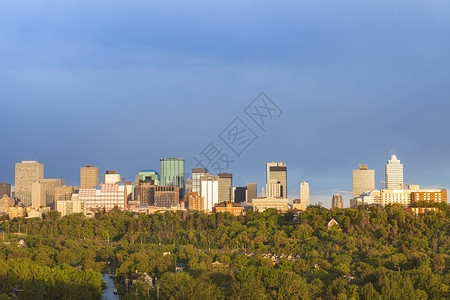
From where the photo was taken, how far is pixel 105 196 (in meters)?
133

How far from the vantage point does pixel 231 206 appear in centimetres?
9500

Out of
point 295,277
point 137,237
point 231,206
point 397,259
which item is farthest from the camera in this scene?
point 231,206

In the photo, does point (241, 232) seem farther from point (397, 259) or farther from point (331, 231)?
point (397, 259)

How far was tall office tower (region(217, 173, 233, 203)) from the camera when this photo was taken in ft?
604

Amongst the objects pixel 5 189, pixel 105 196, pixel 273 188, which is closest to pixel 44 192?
pixel 5 189

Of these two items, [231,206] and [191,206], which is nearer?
[231,206]

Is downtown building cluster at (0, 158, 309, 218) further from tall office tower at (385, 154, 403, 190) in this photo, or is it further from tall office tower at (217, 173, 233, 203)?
tall office tower at (385, 154, 403, 190)

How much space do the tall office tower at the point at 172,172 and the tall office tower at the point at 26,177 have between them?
41.7 m

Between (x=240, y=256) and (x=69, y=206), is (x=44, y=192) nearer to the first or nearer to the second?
(x=69, y=206)

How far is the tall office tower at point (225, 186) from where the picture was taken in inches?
7244

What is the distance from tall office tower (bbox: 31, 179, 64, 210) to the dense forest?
94.4 metres

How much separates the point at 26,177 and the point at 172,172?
49719 mm

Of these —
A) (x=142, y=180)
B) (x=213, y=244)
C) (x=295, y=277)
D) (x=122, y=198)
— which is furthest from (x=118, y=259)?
(x=142, y=180)

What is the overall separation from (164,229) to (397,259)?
3531cm
